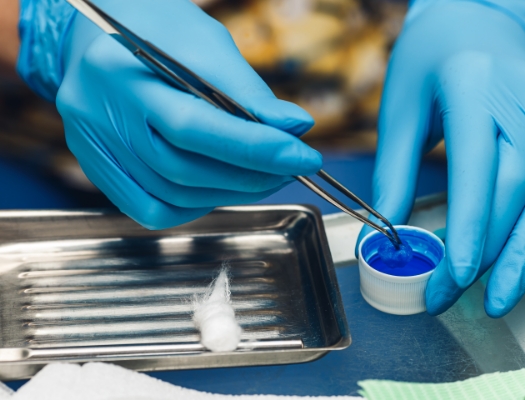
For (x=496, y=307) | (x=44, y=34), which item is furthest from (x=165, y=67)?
(x=496, y=307)

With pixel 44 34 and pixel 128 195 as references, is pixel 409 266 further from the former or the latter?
pixel 44 34

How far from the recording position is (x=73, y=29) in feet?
3.20

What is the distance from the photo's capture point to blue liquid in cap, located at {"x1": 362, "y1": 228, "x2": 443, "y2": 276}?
864mm

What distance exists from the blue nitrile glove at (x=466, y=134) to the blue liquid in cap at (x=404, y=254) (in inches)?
2.1

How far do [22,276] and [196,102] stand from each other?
0.45 m

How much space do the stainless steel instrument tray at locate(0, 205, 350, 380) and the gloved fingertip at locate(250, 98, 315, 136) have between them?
25 cm

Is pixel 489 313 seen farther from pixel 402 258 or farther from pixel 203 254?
pixel 203 254

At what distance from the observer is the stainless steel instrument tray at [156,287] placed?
77 centimetres

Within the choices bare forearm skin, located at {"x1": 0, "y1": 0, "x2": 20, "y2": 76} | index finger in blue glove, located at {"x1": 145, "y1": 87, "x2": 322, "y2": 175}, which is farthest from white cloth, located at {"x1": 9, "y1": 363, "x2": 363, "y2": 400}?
bare forearm skin, located at {"x1": 0, "y1": 0, "x2": 20, "y2": 76}

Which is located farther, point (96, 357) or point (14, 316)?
point (14, 316)

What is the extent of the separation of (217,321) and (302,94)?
613 millimetres

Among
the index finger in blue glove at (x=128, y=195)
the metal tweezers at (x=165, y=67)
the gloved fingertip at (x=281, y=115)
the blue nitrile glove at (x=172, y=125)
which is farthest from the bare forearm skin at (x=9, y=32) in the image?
the gloved fingertip at (x=281, y=115)

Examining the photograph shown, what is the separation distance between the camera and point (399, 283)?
82 cm

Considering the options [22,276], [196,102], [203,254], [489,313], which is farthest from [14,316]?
[489,313]
